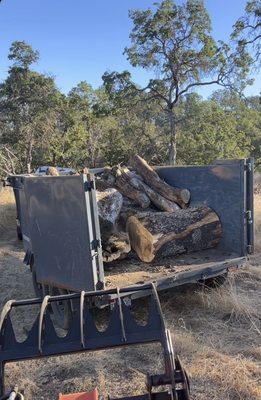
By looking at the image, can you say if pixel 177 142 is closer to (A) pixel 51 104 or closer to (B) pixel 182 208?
(A) pixel 51 104

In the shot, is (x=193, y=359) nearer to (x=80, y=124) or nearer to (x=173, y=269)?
(x=173, y=269)

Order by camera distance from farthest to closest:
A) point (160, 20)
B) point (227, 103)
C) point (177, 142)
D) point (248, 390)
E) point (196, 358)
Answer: point (227, 103), point (177, 142), point (160, 20), point (196, 358), point (248, 390)

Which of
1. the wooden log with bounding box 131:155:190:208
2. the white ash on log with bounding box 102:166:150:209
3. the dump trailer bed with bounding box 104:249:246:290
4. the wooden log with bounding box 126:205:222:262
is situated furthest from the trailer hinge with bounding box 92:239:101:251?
the wooden log with bounding box 131:155:190:208

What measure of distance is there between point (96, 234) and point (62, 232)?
1.48ft

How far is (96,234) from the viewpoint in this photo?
3762 millimetres

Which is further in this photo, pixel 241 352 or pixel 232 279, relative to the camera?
Result: pixel 232 279

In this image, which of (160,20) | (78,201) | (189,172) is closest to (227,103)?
(160,20)

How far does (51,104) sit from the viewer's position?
26.4 metres

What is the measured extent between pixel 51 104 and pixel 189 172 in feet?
72.4

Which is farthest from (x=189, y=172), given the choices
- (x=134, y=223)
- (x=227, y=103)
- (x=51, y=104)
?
(x=227, y=103)

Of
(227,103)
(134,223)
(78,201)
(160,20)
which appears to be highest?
(160,20)

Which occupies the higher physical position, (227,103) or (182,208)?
(227,103)

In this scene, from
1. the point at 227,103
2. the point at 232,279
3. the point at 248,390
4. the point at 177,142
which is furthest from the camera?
the point at 227,103

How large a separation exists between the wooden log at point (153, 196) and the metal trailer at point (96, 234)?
0.96 ft
